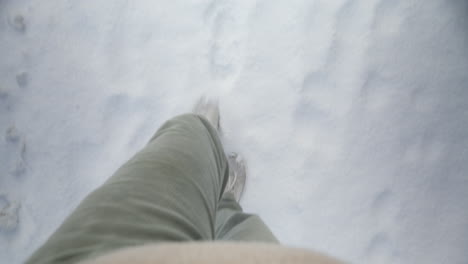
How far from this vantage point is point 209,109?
96 centimetres

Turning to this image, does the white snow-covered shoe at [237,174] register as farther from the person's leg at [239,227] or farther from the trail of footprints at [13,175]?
the trail of footprints at [13,175]

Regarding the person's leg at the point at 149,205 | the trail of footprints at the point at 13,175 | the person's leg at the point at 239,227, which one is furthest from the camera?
the trail of footprints at the point at 13,175

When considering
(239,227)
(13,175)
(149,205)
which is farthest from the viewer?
(13,175)

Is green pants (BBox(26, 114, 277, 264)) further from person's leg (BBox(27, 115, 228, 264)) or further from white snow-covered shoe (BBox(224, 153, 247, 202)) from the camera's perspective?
white snow-covered shoe (BBox(224, 153, 247, 202))

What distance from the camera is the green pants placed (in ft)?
1.26

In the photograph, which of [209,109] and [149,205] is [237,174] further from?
[149,205]

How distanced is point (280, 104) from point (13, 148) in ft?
2.70

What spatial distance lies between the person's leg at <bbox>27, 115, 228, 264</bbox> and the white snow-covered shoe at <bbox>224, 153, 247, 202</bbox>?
33 cm

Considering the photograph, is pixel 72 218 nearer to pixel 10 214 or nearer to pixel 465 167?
pixel 10 214

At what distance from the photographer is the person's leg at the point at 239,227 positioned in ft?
1.90

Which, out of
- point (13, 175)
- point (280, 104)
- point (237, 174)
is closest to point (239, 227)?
point (237, 174)

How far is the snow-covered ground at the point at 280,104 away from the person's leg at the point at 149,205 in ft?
1.41

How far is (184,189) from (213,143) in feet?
0.69

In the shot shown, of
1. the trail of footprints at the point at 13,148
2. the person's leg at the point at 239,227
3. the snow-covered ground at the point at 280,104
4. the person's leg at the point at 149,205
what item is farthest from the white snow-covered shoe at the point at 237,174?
the trail of footprints at the point at 13,148
